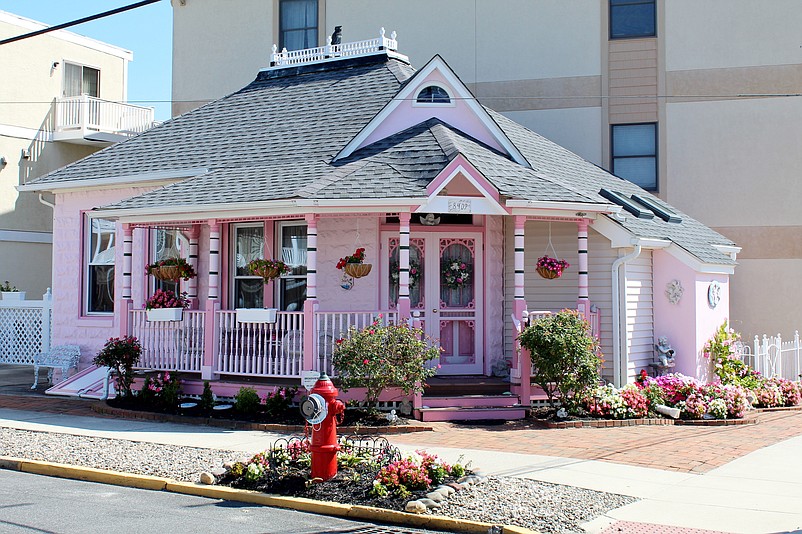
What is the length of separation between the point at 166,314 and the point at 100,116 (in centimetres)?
1348

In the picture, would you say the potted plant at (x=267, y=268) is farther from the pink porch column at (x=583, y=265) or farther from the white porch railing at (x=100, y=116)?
the white porch railing at (x=100, y=116)

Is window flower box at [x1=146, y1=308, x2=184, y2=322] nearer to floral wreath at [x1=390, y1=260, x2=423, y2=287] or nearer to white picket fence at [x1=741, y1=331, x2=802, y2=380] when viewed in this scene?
floral wreath at [x1=390, y1=260, x2=423, y2=287]

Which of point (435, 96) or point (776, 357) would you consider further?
point (776, 357)

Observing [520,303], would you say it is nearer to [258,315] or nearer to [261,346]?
[258,315]

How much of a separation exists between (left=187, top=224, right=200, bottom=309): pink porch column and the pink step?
531cm

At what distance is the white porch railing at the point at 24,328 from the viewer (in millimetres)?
19281

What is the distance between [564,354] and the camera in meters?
13.5

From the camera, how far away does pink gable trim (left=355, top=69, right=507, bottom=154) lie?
16.4 m

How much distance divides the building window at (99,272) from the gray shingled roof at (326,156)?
1.22 meters

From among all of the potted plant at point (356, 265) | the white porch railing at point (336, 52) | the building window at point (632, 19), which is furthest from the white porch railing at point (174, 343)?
the building window at point (632, 19)

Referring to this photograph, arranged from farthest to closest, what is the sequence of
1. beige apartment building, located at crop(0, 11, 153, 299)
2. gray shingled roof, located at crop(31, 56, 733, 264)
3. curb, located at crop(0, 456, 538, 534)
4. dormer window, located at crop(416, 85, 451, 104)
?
beige apartment building, located at crop(0, 11, 153, 299)
dormer window, located at crop(416, 85, 451, 104)
gray shingled roof, located at crop(31, 56, 733, 264)
curb, located at crop(0, 456, 538, 534)

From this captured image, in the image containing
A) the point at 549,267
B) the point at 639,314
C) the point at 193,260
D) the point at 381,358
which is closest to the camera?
the point at 381,358

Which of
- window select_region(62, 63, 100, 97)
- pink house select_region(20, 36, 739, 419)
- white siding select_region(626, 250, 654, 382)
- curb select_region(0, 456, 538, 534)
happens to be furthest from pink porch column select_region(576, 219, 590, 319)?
window select_region(62, 63, 100, 97)

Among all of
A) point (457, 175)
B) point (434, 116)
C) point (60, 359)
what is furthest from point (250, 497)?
point (60, 359)
